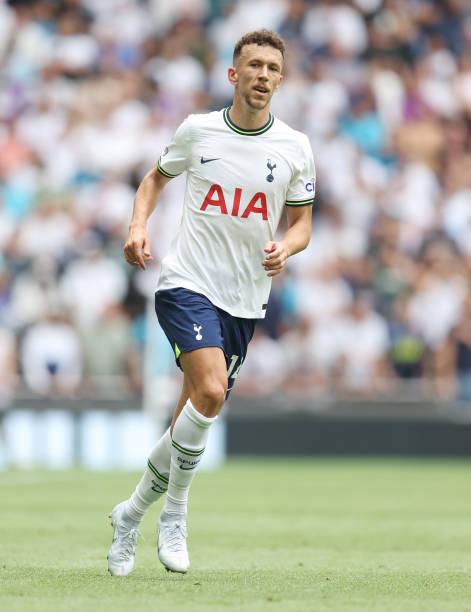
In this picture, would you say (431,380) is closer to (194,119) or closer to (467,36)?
(467,36)

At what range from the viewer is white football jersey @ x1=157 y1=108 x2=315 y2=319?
19.2 feet

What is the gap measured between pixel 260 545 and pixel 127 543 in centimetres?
158

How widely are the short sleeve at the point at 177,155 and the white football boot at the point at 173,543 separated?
169cm

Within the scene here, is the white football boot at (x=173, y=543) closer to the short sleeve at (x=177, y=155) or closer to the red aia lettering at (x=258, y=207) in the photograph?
the red aia lettering at (x=258, y=207)

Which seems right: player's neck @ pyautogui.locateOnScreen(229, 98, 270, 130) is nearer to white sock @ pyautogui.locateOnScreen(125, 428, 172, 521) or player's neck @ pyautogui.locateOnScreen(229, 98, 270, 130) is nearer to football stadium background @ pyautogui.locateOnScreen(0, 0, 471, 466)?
white sock @ pyautogui.locateOnScreen(125, 428, 172, 521)

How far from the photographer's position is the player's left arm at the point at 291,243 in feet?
18.0

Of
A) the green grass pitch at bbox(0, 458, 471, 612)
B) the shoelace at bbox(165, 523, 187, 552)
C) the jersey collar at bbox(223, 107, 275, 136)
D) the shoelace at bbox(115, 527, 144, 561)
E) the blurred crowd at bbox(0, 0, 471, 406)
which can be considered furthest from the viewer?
the blurred crowd at bbox(0, 0, 471, 406)

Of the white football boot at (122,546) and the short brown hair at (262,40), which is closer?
the white football boot at (122,546)

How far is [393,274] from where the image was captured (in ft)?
49.3

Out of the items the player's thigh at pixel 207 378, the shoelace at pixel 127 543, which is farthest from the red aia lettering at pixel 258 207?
the shoelace at pixel 127 543

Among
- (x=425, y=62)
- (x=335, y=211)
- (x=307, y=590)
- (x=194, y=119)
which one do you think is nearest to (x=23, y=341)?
(x=335, y=211)

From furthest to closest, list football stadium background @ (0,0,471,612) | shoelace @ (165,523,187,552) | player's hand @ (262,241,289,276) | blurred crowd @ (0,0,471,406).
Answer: blurred crowd @ (0,0,471,406) < football stadium background @ (0,0,471,612) < shoelace @ (165,523,187,552) < player's hand @ (262,241,289,276)

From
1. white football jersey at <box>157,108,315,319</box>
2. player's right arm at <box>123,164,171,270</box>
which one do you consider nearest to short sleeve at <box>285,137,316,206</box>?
white football jersey at <box>157,108,315,319</box>

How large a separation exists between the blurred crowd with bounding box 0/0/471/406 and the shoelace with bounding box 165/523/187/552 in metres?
9.03
